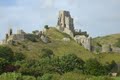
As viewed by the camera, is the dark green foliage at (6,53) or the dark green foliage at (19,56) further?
the dark green foliage at (19,56)

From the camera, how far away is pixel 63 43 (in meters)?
152

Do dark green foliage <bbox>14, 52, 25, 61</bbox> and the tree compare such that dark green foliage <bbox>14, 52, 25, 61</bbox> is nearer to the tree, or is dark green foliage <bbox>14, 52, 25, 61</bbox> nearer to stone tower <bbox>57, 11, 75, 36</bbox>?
the tree

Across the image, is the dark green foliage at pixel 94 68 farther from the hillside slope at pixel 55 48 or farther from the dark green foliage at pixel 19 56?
the hillside slope at pixel 55 48

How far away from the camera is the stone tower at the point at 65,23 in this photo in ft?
570

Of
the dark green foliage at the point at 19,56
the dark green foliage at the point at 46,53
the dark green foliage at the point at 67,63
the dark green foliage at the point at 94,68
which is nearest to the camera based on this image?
the dark green foliage at the point at 67,63

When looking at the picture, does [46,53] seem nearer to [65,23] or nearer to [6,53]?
→ [6,53]

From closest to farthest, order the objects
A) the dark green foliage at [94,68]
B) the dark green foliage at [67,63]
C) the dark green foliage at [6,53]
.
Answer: the dark green foliage at [67,63], the dark green foliage at [94,68], the dark green foliage at [6,53]

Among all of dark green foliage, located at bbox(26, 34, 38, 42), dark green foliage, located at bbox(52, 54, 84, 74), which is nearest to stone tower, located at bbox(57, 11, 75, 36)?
dark green foliage, located at bbox(26, 34, 38, 42)

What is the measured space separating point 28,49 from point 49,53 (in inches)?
229

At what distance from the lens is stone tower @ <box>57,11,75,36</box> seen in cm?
17371

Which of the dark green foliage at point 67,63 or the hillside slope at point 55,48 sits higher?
the hillside slope at point 55,48

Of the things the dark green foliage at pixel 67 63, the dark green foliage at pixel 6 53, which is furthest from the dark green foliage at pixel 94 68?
the dark green foliage at pixel 6 53

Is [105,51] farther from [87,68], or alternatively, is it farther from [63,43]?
[87,68]

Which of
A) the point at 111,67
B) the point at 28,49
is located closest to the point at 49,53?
the point at 28,49
